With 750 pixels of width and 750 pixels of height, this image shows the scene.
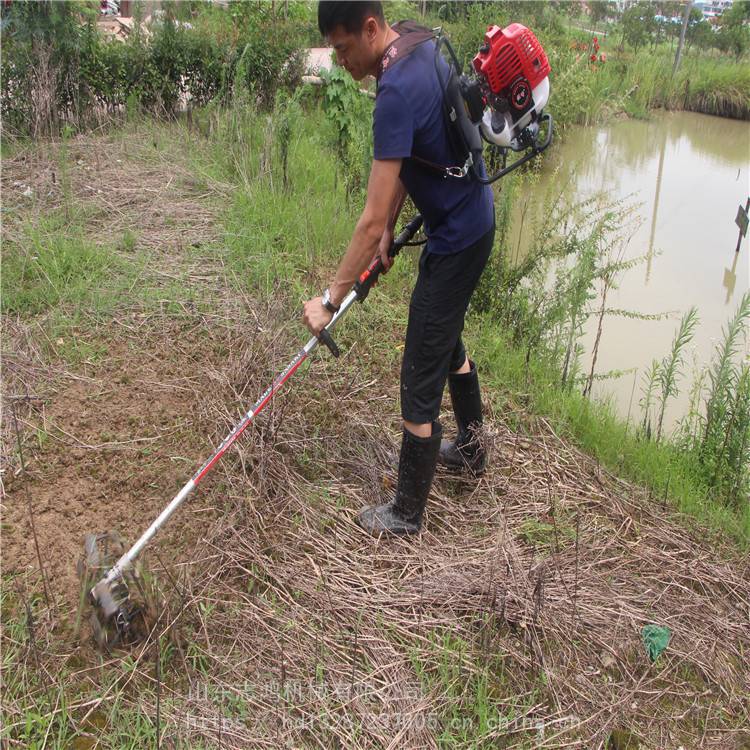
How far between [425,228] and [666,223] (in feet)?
16.6

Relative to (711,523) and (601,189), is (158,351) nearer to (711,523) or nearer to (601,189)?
(711,523)

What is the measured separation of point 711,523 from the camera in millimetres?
3084

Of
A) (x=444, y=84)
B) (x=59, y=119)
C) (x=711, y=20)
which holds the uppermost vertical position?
(x=711, y=20)

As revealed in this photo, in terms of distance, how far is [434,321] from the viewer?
2.46m

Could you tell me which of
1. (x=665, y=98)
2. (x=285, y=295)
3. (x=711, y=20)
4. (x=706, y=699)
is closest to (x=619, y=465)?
(x=706, y=699)

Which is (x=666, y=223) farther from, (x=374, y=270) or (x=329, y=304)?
(x=329, y=304)

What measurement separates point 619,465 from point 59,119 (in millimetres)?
5248

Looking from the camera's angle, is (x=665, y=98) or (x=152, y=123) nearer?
(x=152, y=123)

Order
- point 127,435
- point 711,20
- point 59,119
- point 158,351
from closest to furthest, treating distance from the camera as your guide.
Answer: point 127,435
point 158,351
point 59,119
point 711,20

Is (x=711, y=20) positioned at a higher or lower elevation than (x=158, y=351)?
higher

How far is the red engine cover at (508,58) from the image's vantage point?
220cm

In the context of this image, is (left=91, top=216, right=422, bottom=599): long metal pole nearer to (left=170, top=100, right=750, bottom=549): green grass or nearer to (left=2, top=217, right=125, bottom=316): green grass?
(left=170, top=100, right=750, bottom=549): green grass

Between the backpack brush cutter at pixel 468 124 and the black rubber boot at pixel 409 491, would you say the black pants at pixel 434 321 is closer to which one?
the black rubber boot at pixel 409 491

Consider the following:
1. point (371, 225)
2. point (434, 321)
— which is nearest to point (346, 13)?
point (371, 225)
